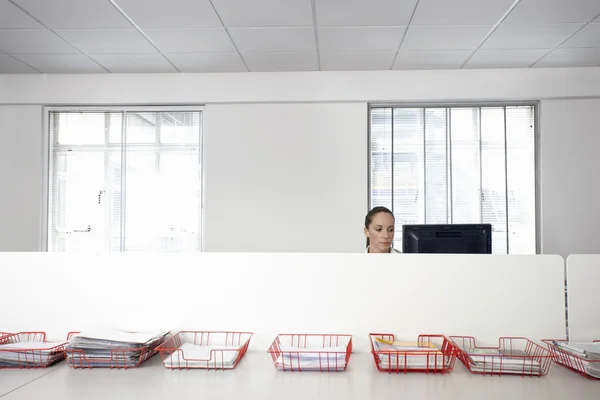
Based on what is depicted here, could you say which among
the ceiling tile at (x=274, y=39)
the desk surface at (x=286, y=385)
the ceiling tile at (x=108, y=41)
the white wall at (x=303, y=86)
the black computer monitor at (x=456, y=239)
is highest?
the ceiling tile at (x=274, y=39)

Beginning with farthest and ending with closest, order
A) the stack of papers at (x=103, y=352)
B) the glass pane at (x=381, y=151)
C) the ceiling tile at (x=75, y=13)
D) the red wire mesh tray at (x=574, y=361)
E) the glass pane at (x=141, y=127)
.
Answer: the glass pane at (x=141, y=127) → the glass pane at (x=381, y=151) → the ceiling tile at (x=75, y=13) → the stack of papers at (x=103, y=352) → the red wire mesh tray at (x=574, y=361)

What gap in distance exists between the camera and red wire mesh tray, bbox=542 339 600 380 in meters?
1.37

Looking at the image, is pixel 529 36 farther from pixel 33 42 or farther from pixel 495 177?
pixel 33 42

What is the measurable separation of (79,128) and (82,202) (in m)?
0.76

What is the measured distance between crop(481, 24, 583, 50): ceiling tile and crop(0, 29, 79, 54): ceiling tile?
347 cm

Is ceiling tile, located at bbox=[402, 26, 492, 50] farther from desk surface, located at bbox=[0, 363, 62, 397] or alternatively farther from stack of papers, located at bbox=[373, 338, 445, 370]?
desk surface, located at bbox=[0, 363, 62, 397]

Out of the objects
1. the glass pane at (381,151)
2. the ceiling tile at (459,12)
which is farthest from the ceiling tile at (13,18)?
the glass pane at (381,151)

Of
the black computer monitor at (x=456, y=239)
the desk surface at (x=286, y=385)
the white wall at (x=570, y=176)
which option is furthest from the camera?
the white wall at (x=570, y=176)

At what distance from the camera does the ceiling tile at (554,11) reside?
3.14 m

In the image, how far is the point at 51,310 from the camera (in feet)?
5.61

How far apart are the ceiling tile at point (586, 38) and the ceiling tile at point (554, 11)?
18cm

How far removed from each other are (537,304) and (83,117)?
4.58 m

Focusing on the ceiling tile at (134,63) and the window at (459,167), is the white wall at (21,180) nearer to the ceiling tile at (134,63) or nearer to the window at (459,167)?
the ceiling tile at (134,63)

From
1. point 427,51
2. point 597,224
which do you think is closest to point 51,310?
point 427,51
